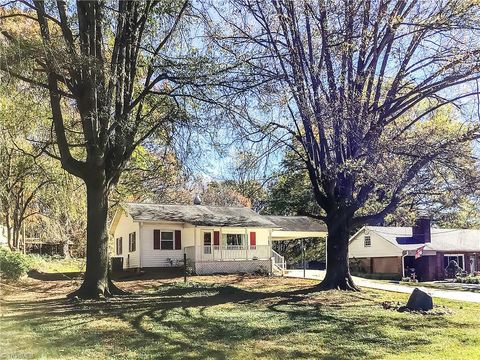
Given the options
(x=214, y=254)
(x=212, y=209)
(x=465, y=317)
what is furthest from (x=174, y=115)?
(x=212, y=209)

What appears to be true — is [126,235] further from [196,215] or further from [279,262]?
[279,262]

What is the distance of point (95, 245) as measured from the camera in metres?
13.6

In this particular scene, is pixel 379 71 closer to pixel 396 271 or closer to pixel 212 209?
pixel 212 209

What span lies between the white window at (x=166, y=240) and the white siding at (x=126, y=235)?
143cm

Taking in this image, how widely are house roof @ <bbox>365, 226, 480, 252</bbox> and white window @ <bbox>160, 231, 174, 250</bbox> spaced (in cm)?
1832

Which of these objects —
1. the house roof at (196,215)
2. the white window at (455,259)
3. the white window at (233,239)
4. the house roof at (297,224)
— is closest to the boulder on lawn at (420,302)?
the house roof at (196,215)

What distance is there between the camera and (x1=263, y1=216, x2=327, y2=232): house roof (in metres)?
37.0

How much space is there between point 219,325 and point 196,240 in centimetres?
1815

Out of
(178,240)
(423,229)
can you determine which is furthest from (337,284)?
(178,240)

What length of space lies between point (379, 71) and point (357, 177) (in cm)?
428

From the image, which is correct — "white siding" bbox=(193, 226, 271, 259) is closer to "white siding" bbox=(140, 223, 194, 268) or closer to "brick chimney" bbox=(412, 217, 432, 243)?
"white siding" bbox=(140, 223, 194, 268)

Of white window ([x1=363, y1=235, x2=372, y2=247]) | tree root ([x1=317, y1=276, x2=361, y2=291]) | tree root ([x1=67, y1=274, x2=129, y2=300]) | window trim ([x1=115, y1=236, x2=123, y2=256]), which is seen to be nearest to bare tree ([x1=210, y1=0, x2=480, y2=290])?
tree root ([x1=317, y1=276, x2=361, y2=291])

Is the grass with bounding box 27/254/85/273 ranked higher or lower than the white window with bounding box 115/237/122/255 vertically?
lower

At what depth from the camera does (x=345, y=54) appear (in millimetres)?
15055
